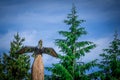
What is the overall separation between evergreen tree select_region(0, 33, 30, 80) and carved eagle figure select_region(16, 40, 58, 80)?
93.3 feet

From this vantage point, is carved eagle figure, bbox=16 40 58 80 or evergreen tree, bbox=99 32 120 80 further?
evergreen tree, bbox=99 32 120 80

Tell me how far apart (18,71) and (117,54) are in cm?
1308

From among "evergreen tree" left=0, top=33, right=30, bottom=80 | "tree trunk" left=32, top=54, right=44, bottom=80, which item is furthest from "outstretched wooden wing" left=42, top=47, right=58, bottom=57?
"evergreen tree" left=0, top=33, right=30, bottom=80

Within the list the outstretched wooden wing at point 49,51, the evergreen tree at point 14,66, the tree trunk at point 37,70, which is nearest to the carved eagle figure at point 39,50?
the outstretched wooden wing at point 49,51

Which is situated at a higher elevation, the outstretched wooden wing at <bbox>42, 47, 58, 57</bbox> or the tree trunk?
the outstretched wooden wing at <bbox>42, 47, 58, 57</bbox>

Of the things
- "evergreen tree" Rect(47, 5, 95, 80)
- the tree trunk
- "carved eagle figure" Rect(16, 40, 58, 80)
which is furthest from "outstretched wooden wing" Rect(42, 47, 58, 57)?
"evergreen tree" Rect(47, 5, 95, 80)

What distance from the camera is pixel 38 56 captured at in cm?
541

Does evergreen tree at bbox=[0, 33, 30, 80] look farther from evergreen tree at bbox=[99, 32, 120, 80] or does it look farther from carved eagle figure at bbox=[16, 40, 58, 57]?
carved eagle figure at bbox=[16, 40, 58, 57]

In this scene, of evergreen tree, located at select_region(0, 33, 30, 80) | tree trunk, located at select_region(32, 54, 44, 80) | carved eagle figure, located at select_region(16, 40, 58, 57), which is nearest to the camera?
tree trunk, located at select_region(32, 54, 44, 80)

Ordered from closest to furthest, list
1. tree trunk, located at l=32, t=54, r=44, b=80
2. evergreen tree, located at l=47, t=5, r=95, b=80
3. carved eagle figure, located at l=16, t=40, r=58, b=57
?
tree trunk, located at l=32, t=54, r=44, b=80 → carved eagle figure, located at l=16, t=40, r=58, b=57 → evergreen tree, located at l=47, t=5, r=95, b=80

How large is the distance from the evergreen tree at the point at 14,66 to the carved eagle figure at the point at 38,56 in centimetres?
2844

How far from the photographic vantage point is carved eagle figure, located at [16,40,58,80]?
5.26 metres

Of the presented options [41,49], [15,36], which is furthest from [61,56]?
[41,49]

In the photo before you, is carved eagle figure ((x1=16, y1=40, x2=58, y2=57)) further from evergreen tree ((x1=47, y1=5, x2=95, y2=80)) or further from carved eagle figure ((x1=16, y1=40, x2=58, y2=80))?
evergreen tree ((x1=47, y1=5, x2=95, y2=80))
